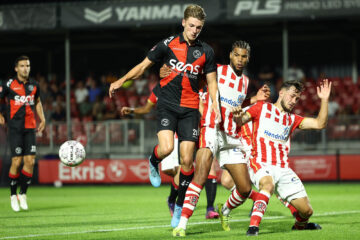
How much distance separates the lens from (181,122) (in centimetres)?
741

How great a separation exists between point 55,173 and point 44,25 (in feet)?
14.8

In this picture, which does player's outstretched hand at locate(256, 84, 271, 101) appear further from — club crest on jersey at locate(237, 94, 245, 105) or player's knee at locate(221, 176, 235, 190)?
player's knee at locate(221, 176, 235, 190)

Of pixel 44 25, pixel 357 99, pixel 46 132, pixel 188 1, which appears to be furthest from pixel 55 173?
pixel 357 99

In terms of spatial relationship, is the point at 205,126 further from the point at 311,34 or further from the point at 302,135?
the point at 311,34

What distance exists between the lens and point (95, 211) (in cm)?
1091

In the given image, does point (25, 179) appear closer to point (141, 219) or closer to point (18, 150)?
point (18, 150)

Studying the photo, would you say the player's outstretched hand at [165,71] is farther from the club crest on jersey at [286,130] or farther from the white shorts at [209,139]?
the club crest on jersey at [286,130]

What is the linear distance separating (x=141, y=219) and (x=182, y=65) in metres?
2.87

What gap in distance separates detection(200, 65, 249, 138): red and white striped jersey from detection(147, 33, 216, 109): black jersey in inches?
22.3

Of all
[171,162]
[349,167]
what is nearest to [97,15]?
[349,167]

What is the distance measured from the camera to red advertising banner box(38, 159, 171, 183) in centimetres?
1897

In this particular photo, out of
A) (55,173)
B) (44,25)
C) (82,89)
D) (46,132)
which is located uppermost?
(44,25)

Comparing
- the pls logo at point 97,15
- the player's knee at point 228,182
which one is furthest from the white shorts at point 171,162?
the pls logo at point 97,15

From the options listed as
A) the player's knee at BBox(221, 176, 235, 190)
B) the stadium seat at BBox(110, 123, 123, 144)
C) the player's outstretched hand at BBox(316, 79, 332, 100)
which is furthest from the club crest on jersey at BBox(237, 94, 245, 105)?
the stadium seat at BBox(110, 123, 123, 144)
